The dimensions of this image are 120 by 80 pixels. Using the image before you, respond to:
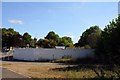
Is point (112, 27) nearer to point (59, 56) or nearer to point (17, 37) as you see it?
point (59, 56)

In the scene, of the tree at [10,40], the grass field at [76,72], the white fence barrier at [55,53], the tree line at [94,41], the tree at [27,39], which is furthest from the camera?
the tree at [27,39]

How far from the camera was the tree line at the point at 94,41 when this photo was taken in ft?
99.7

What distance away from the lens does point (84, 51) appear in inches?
2157

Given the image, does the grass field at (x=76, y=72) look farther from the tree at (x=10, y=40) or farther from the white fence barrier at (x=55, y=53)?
the tree at (x=10, y=40)

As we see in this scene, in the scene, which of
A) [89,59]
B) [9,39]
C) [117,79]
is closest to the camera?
[117,79]

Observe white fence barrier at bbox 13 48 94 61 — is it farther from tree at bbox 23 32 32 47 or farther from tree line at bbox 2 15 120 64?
tree at bbox 23 32 32 47

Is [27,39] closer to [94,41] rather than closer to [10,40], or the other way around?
[10,40]

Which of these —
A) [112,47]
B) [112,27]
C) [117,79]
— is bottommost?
[117,79]

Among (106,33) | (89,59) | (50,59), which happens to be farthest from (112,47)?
(50,59)

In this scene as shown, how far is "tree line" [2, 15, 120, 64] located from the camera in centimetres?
3039

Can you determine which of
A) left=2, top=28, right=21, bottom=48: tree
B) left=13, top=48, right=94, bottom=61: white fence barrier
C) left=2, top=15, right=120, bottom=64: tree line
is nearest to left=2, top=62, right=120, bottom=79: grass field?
left=2, top=15, right=120, bottom=64: tree line

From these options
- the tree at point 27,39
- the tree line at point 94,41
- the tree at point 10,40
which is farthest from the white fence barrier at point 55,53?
the tree at point 27,39

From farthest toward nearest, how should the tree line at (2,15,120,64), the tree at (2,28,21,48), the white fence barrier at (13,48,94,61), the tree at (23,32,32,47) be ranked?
the tree at (23,32,32,47) → the tree at (2,28,21,48) → the white fence barrier at (13,48,94,61) → the tree line at (2,15,120,64)

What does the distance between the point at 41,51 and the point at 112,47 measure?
83.8 feet
